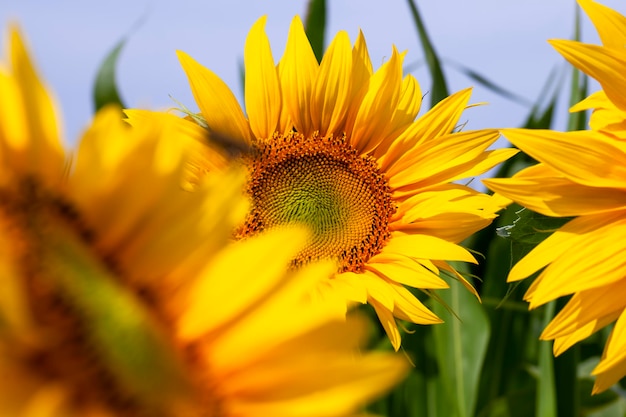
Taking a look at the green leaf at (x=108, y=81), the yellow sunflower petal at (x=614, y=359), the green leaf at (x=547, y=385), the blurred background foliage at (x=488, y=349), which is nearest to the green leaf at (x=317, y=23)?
the blurred background foliage at (x=488, y=349)

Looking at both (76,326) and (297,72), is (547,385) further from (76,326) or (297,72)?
(76,326)

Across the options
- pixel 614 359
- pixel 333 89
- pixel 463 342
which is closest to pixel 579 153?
pixel 614 359

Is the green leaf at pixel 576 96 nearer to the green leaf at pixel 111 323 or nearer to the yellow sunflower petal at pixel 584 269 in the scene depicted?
the yellow sunflower petal at pixel 584 269

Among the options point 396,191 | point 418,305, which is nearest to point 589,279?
point 418,305

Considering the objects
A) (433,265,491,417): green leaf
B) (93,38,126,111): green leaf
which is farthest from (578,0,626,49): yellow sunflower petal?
(93,38,126,111): green leaf

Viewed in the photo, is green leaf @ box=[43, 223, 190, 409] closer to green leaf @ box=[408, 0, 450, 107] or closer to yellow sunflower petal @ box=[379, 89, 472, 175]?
yellow sunflower petal @ box=[379, 89, 472, 175]

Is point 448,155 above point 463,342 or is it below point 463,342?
above

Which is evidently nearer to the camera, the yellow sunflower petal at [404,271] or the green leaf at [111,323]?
the green leaf at [111,323]
